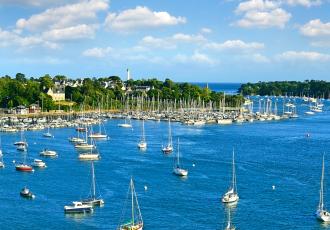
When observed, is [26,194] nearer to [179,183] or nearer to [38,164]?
[38,164]

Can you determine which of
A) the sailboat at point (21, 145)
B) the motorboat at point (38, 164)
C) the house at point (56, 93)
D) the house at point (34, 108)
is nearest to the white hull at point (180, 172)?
the motorboat at point (38, 164)

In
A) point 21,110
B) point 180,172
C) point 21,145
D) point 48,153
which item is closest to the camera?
point 180,172

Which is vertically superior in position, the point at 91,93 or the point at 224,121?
the point at 91,93

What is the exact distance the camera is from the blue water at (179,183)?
35125 millimetres

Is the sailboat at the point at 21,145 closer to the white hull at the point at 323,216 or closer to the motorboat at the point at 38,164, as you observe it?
the motorboat at the point at 38,164

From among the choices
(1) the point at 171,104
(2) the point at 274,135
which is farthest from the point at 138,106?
(2) the point at 274,135

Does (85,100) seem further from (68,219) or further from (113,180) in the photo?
(68,219)

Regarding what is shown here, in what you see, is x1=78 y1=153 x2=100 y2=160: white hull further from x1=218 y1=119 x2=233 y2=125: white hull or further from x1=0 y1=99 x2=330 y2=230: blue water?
x1=218 y1=119 x2=233 y2=125: white hull

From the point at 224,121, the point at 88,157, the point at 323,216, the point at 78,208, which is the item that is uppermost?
the point at 224,121

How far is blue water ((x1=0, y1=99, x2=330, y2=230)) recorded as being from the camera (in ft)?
115

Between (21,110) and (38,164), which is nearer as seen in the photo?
(38,164)

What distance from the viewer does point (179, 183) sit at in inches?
1778

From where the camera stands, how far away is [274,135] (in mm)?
80250

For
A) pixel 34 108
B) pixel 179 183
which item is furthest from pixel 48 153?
pixel 34 108
